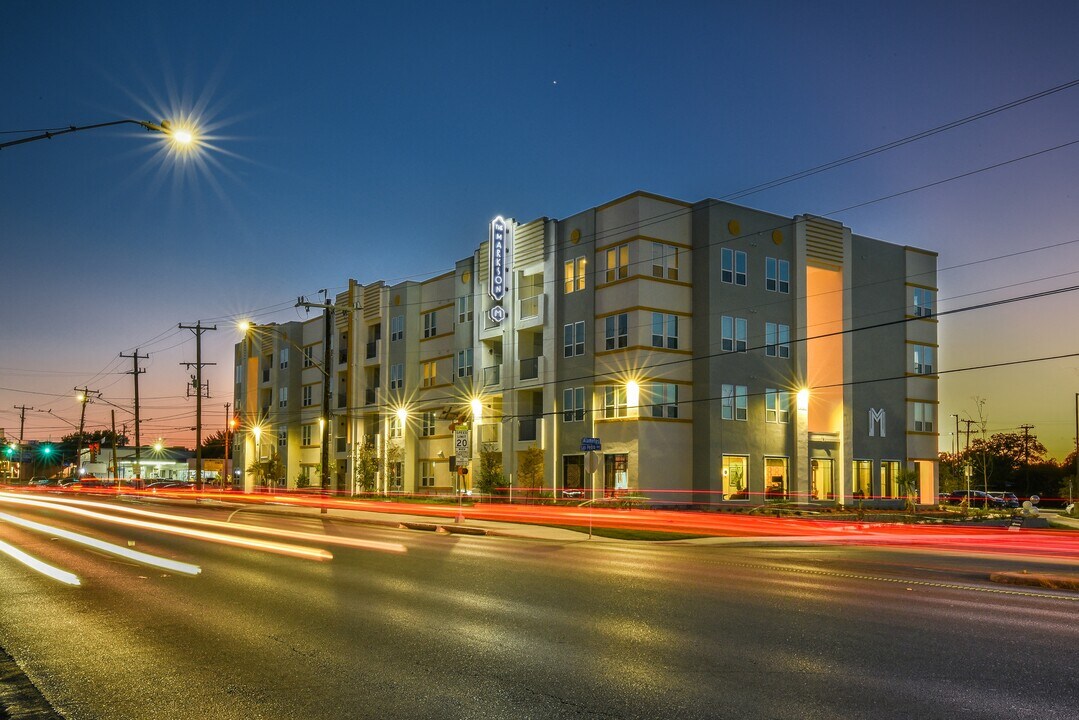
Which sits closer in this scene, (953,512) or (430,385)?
(953,512)

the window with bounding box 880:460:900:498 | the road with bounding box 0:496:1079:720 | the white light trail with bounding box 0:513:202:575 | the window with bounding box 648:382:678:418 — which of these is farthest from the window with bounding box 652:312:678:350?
the road with bounding box 0:496:1079:720

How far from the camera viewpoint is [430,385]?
208 ft

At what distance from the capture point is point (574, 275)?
50188 millimetres

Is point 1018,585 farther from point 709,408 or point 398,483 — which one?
point 398,483

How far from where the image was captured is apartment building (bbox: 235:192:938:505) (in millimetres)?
46812

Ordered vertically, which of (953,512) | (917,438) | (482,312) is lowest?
(953,512)

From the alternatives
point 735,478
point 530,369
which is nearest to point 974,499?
point 735,478

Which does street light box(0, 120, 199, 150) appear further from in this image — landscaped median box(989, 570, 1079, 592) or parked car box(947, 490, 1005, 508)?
parked car box(947, 490, 1005, 508)

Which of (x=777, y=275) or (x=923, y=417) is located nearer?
(x=777, y=275)

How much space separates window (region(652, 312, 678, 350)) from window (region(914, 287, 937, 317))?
18365 millimetres

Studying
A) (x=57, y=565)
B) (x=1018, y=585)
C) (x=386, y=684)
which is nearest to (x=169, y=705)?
(x=386, y=684)

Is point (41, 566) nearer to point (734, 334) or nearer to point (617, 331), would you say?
point (617, 331)

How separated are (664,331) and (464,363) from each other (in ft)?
53.2

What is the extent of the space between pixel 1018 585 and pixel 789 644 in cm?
895
